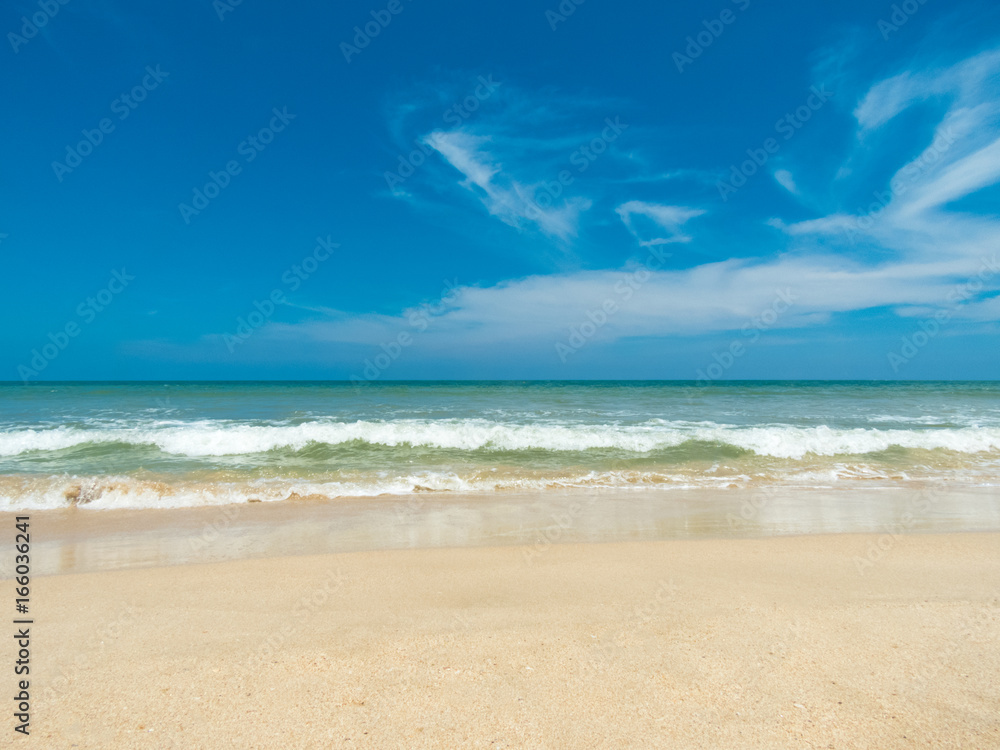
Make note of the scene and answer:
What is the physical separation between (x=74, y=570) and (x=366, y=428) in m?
10.0

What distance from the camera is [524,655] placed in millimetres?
2928

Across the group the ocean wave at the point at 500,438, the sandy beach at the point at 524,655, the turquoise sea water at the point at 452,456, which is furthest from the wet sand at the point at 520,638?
the ocean wave at the point at 500,438

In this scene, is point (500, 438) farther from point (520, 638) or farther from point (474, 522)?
point (520, 638)

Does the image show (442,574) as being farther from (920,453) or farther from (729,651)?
(920,453)

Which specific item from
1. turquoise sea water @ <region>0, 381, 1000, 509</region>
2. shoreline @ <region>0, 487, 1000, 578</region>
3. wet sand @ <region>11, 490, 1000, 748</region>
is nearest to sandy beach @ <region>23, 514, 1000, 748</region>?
wet sand @ <region>11, 490, 1000, 748</region>

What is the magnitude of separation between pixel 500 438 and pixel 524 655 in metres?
10.8

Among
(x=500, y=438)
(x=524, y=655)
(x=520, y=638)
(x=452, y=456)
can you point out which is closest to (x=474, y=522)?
(x=520, y=638)

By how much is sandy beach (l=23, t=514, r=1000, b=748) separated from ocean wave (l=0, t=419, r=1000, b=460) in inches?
330

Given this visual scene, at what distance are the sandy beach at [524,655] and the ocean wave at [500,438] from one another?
8384mm

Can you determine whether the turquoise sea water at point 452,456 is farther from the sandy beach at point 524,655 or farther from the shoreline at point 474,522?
the sandy beach at point 524,655

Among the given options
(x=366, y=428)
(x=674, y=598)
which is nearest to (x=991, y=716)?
(x=674, y=598)

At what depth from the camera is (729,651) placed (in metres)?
2.94

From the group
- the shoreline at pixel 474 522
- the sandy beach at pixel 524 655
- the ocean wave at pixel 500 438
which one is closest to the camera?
the sandy beach at pixel 524 655

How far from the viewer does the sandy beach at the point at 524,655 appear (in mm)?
2316
